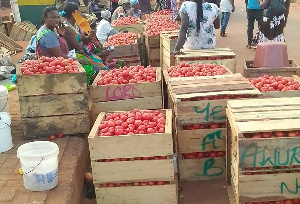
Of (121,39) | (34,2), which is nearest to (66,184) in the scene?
(121,39)

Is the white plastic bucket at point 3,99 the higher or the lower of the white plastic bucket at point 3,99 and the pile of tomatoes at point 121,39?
the lower

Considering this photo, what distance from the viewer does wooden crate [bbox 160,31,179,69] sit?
732cm

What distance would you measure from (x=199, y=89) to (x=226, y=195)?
1.18 m

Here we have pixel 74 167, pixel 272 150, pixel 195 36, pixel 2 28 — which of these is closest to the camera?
pixel 272 150

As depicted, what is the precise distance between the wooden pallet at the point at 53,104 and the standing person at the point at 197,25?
2.08 metres

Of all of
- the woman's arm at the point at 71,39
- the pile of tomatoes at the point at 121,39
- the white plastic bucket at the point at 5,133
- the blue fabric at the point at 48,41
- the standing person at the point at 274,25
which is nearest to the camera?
the white plastic bucket at the point at 5,133

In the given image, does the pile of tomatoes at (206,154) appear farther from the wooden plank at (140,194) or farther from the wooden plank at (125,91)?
the wooden plank at (125,91)

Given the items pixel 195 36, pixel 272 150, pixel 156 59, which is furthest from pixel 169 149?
pixel 156 59

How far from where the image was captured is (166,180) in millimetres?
3896

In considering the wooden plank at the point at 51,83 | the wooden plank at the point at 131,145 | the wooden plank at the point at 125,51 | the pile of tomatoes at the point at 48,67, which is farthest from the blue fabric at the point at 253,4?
the wooden plank at the point at 131,145

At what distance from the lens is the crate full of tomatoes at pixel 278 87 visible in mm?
4582

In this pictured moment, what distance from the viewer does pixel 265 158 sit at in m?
3.38

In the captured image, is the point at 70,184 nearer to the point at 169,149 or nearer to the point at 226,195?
the point at 169,149

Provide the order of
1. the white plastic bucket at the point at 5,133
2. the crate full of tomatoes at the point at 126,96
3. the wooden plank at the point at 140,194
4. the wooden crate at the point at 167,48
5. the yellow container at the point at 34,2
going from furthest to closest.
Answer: the yellow container at the point at 34,2 < the wooden crate at the point at 167,48 < the crate full of tomatoes at the point at 126,96 < the white plastic bucket at the point at 5,133 < the wooden plank at the point at 140,194
